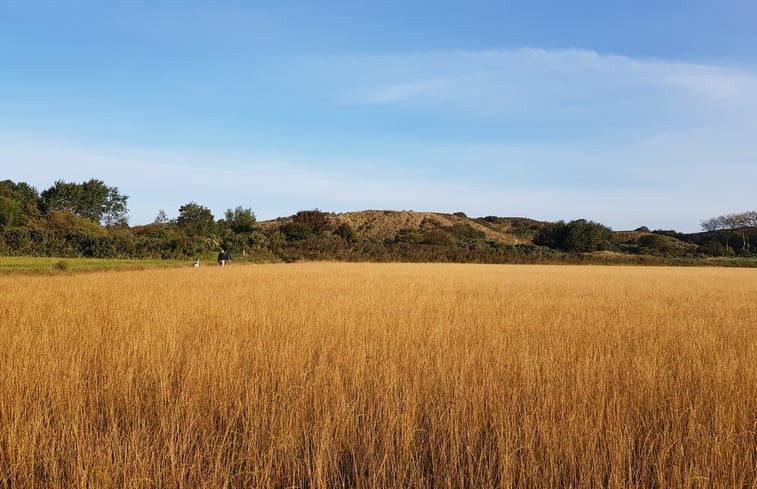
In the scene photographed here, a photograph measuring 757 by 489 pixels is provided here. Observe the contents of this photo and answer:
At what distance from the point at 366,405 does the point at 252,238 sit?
43.0 meters

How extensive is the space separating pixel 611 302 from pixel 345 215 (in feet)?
320

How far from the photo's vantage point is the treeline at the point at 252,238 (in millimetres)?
33406

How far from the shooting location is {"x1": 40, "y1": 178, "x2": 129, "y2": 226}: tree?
223 ft

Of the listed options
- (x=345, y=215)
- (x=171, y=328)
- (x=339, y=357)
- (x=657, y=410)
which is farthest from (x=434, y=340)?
(x=345, y=215)

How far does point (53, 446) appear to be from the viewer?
9.42ft

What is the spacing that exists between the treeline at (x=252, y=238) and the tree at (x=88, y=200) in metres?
0.14

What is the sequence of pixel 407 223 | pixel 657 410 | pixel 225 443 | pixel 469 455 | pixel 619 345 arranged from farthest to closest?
1. pixel 407 223
2. pixel 619 345
3. pixel 657 410
4. pixel 225 443
5. pixel 469 455

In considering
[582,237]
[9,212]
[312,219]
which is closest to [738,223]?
[582,237]

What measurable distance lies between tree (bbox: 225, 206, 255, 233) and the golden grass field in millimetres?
54484

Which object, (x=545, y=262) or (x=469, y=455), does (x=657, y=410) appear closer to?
(x=469, y=455)

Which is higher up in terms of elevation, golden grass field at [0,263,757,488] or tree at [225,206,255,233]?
tree at [225,206,255,233]

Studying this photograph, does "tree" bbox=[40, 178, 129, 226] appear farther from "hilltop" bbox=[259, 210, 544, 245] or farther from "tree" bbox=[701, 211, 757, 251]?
"tree" bbox=[701, 211, 757, 251]

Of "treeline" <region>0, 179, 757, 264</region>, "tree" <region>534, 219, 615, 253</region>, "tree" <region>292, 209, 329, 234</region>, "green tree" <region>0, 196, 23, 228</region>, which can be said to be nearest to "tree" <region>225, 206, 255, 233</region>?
"treeline" <region>0, 179, 757, 264</region>

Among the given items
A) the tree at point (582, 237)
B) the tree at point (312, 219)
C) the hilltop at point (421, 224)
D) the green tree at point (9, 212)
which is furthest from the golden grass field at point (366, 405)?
the hilltop at point (421, 224)
